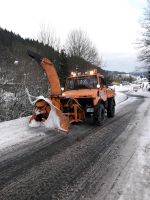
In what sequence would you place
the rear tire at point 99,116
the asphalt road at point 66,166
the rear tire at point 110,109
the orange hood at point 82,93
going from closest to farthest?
the asphalt road at point 66,166
the orange hood at point 82,93
the rear tire at point 99,116
the rear tire at point 110,109

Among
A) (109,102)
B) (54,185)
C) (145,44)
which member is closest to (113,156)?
(54,185)

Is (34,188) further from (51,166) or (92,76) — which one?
(92,76)

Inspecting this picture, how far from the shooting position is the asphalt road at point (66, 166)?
537 centimetres

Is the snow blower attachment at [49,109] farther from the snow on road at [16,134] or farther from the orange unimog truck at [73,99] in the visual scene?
the snow on road at [16,134]

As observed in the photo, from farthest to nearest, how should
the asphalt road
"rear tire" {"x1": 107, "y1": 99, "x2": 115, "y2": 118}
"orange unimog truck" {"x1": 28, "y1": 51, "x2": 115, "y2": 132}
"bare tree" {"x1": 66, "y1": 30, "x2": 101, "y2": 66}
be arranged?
1. "bare tree" {"x1": 66, "y1": 30, "x2": 101, "y2": 66}
2. "rear tire" {"x1": 107, "y1": 99, "x2": 115, "y2": 118}
3. "orange unimog truck" {"x1": 28, "y1": 51, "x2": 115, "y2": 132}
4. the asphalt road

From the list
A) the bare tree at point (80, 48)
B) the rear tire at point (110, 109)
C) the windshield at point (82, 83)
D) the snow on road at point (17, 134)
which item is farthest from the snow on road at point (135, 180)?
the bare tree at point (80, 48)

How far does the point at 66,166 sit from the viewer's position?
6.79 meters

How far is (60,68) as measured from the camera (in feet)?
127

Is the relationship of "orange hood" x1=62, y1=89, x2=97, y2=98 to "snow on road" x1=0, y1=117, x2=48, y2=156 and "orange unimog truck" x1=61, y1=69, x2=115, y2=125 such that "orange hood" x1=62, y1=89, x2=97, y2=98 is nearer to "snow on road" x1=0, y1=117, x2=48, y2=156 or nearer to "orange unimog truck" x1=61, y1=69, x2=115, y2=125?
"orange unimog truck" x1=61, y1=69, x2=115, y2=125

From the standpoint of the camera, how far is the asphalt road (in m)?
5.37

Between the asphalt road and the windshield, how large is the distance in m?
3.34

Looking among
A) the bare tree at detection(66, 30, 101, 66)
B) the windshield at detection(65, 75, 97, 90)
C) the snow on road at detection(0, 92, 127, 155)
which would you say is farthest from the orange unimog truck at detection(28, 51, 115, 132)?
the bare tree at detection(66, 30, 101, 66)

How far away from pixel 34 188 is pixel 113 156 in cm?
274

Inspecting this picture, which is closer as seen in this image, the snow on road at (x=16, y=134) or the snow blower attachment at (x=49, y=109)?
the snow on road at (x=16, y=134)
